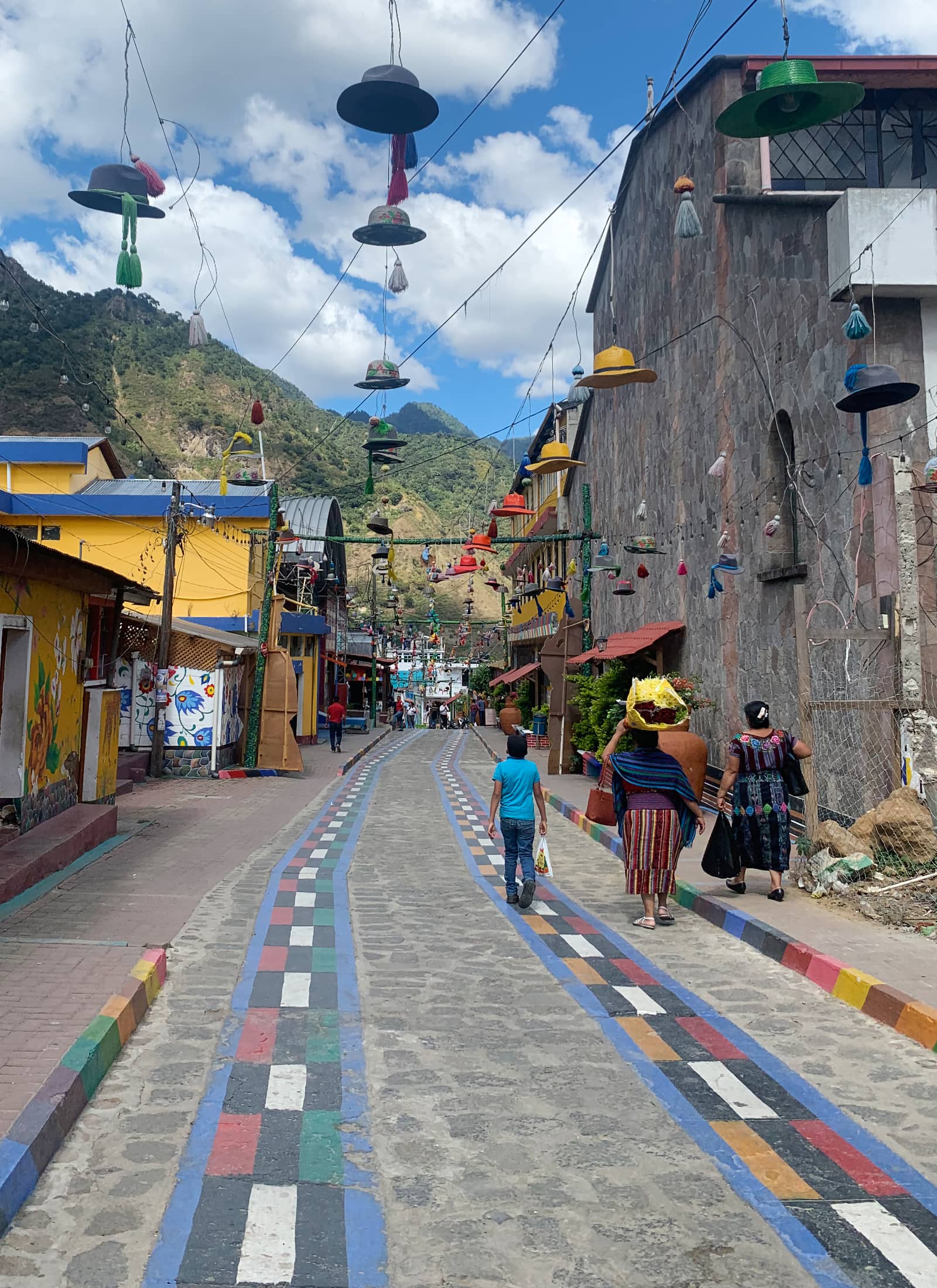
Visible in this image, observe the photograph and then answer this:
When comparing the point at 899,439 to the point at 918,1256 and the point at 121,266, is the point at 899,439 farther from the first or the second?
the point at 918,1256

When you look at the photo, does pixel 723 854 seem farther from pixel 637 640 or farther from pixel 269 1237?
pixel 637 640

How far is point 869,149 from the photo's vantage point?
15078 mm

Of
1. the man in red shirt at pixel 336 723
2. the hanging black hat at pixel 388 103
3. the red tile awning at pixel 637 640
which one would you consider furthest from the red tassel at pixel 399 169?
the man in red shirt at pixel 336 723

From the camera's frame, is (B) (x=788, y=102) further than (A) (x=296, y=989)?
Yes

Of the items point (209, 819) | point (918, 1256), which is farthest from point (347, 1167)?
point (209, 819)

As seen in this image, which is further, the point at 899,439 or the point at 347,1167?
the point at 899,439

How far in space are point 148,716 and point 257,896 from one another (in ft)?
46.4

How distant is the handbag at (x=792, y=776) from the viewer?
8.87 metres

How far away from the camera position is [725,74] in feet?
50.8

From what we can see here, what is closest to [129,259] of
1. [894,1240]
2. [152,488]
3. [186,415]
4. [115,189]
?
[115,189]

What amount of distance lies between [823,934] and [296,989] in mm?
3824

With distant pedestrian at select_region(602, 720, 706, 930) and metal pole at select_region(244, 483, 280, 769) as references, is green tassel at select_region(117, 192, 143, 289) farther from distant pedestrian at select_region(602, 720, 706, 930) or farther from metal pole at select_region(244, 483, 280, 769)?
metal pole at select_region(244, 483, 280, 769)

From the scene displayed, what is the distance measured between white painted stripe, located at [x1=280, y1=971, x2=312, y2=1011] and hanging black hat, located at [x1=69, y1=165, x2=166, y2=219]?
21.0ft

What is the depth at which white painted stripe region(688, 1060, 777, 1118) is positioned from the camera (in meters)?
4.59
